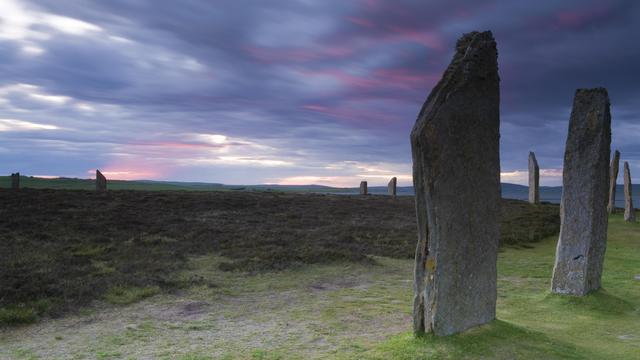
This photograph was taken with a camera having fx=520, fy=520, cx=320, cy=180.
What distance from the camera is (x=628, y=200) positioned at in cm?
3148

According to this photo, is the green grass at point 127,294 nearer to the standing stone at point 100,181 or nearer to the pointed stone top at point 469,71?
the pointed stone top at point 469,71

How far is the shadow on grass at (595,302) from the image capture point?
34.7 ft

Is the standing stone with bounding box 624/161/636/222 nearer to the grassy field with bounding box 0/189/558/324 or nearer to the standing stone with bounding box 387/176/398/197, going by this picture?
the grassy field with bounding box 0/189/558/324

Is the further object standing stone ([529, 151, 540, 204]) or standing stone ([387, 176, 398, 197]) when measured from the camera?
standing stone ([387, 176, 398, 197])

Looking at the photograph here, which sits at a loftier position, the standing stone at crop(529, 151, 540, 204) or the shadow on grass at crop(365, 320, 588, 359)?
the standing stone at crop(529, 151, 540, 204)

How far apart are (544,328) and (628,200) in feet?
88.1

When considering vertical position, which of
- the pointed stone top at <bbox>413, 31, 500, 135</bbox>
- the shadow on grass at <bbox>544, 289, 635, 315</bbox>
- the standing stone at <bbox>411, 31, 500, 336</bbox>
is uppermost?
the pointed stone top at <bbox>413, 31, 500, 135</bbox>

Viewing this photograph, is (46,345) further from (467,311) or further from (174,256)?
(174,256)

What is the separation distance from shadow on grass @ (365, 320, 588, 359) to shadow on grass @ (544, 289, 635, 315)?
296 centimetres

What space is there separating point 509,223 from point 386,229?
302 inches

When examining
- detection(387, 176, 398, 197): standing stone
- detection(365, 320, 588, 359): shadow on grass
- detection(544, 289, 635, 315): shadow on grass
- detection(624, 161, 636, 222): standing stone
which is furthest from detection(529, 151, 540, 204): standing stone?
detection(365, 320, 588, 359): shadow on grass

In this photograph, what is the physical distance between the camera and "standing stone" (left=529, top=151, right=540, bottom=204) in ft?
129

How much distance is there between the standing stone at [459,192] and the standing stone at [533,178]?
33.1m

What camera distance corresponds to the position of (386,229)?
23906 millimetres
